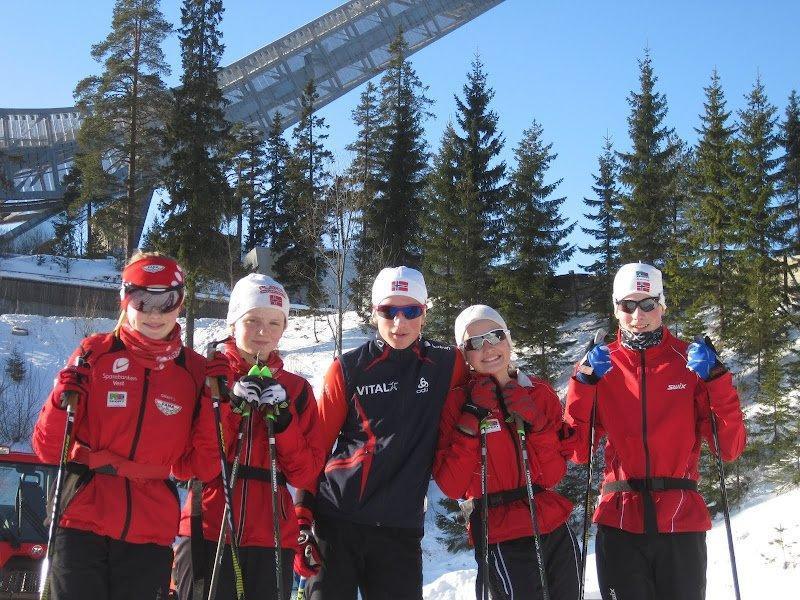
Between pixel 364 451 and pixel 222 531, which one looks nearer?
pixel 222 531

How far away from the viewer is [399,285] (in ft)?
14.2

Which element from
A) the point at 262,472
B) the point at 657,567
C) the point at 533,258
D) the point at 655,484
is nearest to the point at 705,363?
the point at 655,484

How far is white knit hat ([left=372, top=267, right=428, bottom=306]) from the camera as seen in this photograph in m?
4.34

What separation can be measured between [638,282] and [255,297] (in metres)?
2.21

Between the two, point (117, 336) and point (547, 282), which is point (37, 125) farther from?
point (117, 336)

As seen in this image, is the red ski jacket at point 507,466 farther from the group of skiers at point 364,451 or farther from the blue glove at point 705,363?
the blue glove at point 705,363

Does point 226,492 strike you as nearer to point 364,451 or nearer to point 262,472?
point 262,472

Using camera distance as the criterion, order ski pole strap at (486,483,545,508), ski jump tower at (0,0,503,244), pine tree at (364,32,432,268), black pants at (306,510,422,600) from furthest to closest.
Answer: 1. ski jump tower at (0,0,503,244)
2. pine tree at (364,32,432,268)
3. ski pole strap at (486,483,545,508)
4. black pants at (306,510,422,600)

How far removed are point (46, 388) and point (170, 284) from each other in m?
25.4

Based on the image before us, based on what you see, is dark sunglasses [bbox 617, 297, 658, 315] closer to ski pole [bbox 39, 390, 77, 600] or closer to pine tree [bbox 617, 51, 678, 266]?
ski pole [bbox 39, 390, 77, 600]

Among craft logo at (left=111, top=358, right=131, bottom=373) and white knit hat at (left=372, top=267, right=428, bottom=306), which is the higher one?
white knit hat at (left=372, top=267, right=428, bottom=306)

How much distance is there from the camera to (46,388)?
87.4 feet

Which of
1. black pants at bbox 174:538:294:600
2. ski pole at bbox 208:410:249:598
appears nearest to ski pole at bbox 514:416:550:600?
black pants at bbox 174:538:294:600

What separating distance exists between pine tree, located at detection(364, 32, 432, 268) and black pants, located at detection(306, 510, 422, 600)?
31.6 metres
